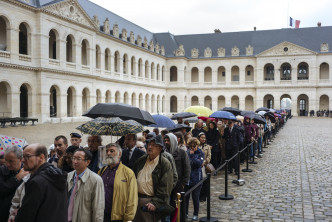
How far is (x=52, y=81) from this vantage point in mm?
32531

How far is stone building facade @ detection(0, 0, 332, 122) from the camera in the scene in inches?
1201

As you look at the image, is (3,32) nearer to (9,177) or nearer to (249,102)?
(9,177)

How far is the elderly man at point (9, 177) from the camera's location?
13.3 ft

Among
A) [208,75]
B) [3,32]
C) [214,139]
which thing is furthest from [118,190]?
[208,75]

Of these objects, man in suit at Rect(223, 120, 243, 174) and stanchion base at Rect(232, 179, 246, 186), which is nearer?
stanchion base at Rect(232, 179, 246, 186)

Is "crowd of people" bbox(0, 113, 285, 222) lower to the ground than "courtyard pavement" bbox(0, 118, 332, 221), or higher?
higher

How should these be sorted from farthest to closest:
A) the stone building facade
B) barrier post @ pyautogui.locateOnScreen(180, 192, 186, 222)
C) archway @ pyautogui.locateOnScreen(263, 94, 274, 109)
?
archway @ pyautogui.locateOnScreen(263, 94, 274, 109), the stone building facade, barrier post @ pyautogui.locateOnScreen(180, 192, 186, 222)

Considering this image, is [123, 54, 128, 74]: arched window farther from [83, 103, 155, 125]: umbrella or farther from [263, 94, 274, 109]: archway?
[83, 103, 155, 125]: umbrella

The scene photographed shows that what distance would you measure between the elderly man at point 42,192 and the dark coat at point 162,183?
166 centimetres

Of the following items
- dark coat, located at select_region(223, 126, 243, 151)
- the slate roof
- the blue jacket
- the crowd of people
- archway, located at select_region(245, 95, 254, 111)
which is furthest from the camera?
archway, located at select_region(245, 95, 254, 111)

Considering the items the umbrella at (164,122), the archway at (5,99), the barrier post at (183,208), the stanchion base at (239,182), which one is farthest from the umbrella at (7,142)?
the archway at (5,99)

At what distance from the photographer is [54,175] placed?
3574 mm

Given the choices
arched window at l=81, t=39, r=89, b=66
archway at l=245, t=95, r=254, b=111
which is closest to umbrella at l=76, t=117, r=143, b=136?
arched window at l=81, t=39, r=89, b=66

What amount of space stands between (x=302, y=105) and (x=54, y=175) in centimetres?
6544
